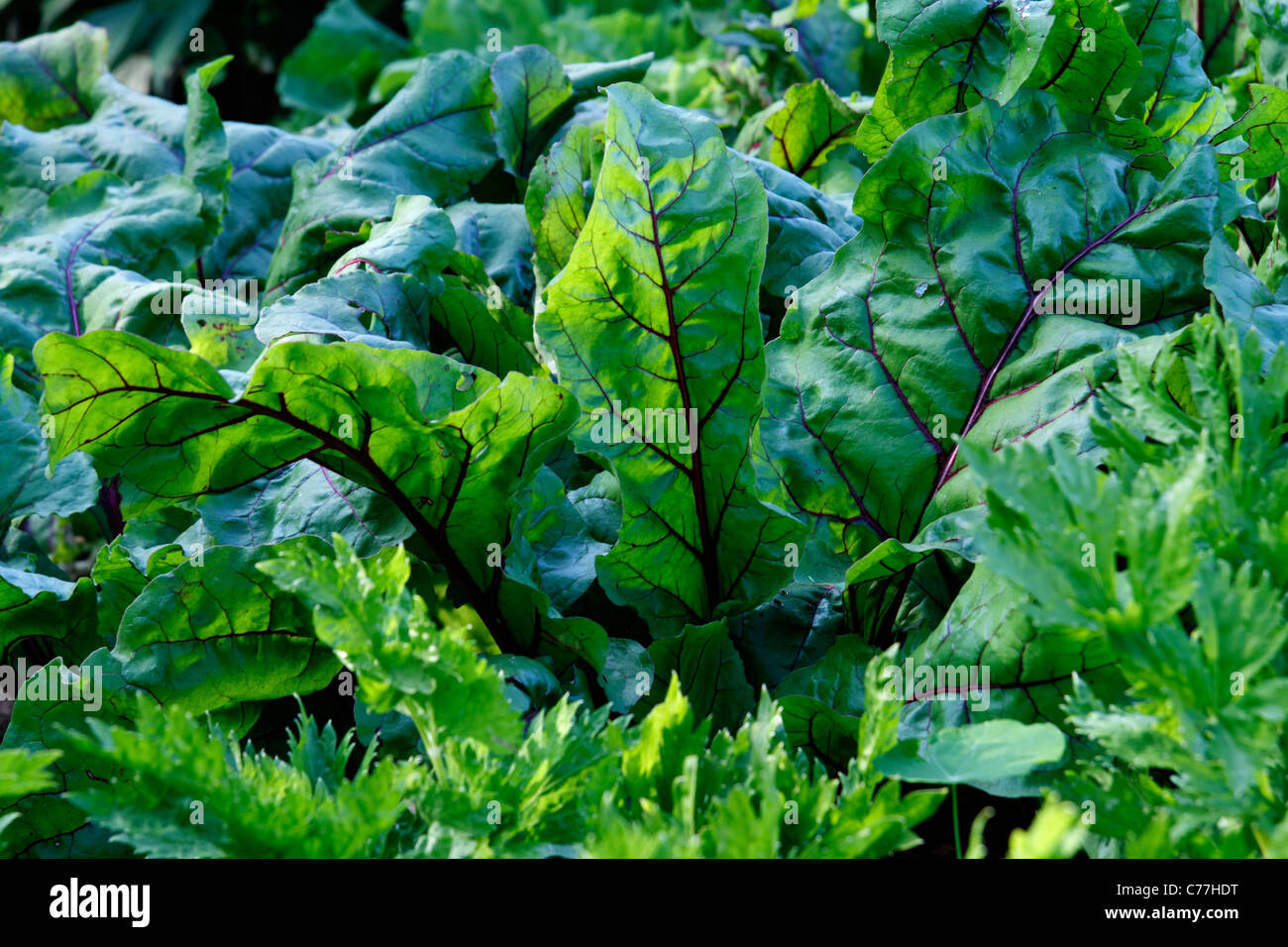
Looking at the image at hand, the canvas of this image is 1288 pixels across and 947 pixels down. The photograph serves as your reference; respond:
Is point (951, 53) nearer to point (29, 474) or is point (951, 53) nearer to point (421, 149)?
point (421, 149)

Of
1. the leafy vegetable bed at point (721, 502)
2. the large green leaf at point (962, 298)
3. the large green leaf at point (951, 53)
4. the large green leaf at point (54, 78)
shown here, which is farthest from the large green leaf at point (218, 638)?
the large green leaf at point (54, 78)

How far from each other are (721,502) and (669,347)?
5.6 inches

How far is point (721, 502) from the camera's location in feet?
3.18

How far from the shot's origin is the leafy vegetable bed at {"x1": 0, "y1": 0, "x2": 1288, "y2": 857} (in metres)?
0.61

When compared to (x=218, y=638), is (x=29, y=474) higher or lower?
higher

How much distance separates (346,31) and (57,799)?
3659mm

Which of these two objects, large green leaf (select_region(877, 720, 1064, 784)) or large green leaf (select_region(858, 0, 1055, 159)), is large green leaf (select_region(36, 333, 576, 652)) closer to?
large green leaf (select_region(877, 720, 1064, 784))

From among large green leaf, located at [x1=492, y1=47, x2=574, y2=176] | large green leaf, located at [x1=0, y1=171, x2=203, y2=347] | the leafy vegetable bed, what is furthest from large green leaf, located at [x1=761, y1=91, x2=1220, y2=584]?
large green leaf, located at [x1=0, y1=171, x2=203, y2=347]

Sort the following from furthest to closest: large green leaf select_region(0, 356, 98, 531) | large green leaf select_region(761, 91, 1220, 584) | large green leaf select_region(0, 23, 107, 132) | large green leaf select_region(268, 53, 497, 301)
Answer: large green leaf select_region(0, 23, 107, 132)
large green leaf select_region(268, 53, 497, 301)
large green leaf select_region(0, 356, 98, 531)
large green leaf select_region(761, 91, 1220, 584)

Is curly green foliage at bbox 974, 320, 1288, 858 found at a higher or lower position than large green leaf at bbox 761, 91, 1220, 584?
lower

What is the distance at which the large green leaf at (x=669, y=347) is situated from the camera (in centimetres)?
91

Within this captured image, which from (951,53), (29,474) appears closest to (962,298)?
(951,53)
